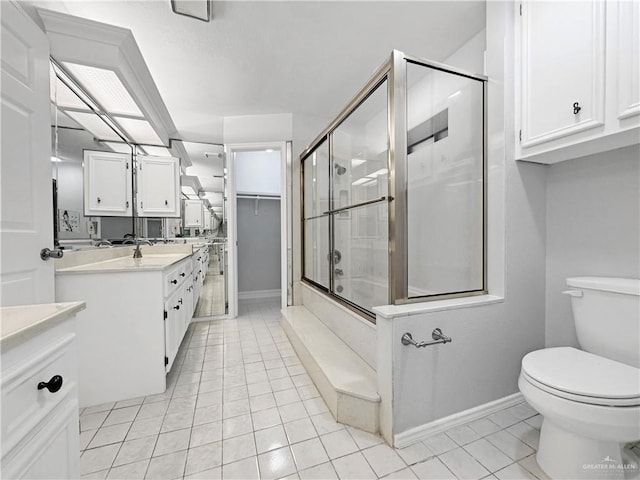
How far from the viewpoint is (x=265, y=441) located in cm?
137

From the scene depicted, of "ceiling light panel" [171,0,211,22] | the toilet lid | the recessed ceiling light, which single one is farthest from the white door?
the toilet lid

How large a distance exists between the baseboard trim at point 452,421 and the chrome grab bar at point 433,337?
0.45 meters

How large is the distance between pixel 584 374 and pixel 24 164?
265cm

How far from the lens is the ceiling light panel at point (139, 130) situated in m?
2.30

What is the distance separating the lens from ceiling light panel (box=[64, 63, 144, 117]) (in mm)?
1721

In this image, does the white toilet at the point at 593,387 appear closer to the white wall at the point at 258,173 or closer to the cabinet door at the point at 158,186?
the cabinet door at the point at 158,186

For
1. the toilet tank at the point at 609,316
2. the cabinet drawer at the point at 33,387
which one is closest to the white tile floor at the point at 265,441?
the toilet tank at the point at 609,316

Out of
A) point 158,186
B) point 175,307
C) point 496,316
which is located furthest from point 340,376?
point 158,186

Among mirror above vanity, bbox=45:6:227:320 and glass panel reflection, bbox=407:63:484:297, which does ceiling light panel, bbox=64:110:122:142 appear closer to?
mirror above vanity, bbox=45:6:227:320

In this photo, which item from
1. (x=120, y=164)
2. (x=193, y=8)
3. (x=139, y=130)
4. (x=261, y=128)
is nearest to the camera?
(x=193, y=8)

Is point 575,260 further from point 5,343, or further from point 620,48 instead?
point 5,343

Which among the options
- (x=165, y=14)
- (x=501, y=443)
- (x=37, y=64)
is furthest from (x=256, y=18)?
(x=501, y=443)

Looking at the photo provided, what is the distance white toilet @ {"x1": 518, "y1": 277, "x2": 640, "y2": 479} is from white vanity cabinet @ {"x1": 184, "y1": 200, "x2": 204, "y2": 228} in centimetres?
338

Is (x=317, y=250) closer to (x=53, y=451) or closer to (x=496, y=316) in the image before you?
(x=496, y=316)
